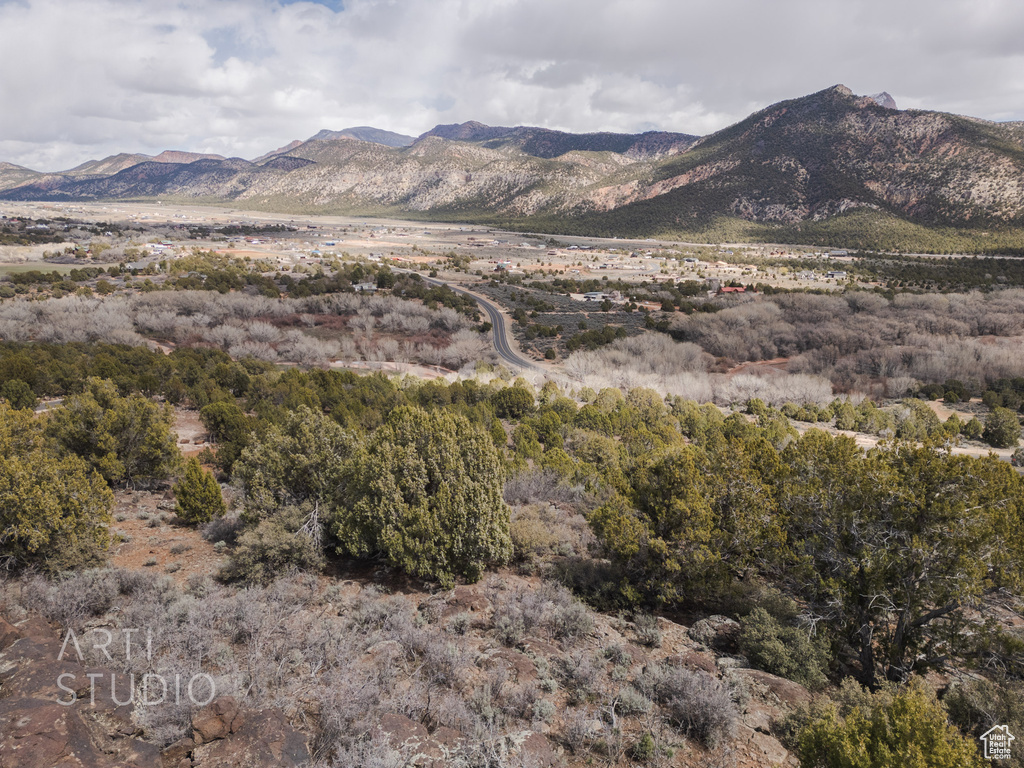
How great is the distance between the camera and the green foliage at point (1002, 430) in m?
30.1

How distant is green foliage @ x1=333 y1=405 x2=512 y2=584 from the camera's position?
12.2 m

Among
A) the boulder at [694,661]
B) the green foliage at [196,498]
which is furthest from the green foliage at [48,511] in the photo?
the boulder at [694,661]

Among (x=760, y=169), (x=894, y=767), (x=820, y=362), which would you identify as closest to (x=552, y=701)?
(x=894, y=767)

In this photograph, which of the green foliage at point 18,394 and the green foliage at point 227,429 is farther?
the green foliage at point 18,394

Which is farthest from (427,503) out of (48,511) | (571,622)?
(48,511)

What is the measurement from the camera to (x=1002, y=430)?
98.8 feet

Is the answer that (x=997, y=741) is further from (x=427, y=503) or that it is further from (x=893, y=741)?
(x=427, y=503)

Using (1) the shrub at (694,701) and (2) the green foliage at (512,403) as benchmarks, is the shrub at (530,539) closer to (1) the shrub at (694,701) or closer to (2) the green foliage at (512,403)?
(1) the shrub at (694,701)

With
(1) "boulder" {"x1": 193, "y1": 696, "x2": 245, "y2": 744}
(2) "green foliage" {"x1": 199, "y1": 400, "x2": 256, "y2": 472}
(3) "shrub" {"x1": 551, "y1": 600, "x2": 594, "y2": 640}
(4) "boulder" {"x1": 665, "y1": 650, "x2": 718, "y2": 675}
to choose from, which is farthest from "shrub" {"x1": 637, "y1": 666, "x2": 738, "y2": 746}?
(2) "green foliage" {"x1": 199, "y1": 400, "x2": 256, "y2": 472}

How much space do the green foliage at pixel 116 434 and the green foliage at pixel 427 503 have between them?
835 centimetres

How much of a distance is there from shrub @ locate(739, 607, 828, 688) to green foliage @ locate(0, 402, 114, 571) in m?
14.6

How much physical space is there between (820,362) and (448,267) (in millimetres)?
70356

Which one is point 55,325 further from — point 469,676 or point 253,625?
point 469,676

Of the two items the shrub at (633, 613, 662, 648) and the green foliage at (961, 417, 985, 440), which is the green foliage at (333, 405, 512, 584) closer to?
the shrub at (633, 613, 662, 648)
